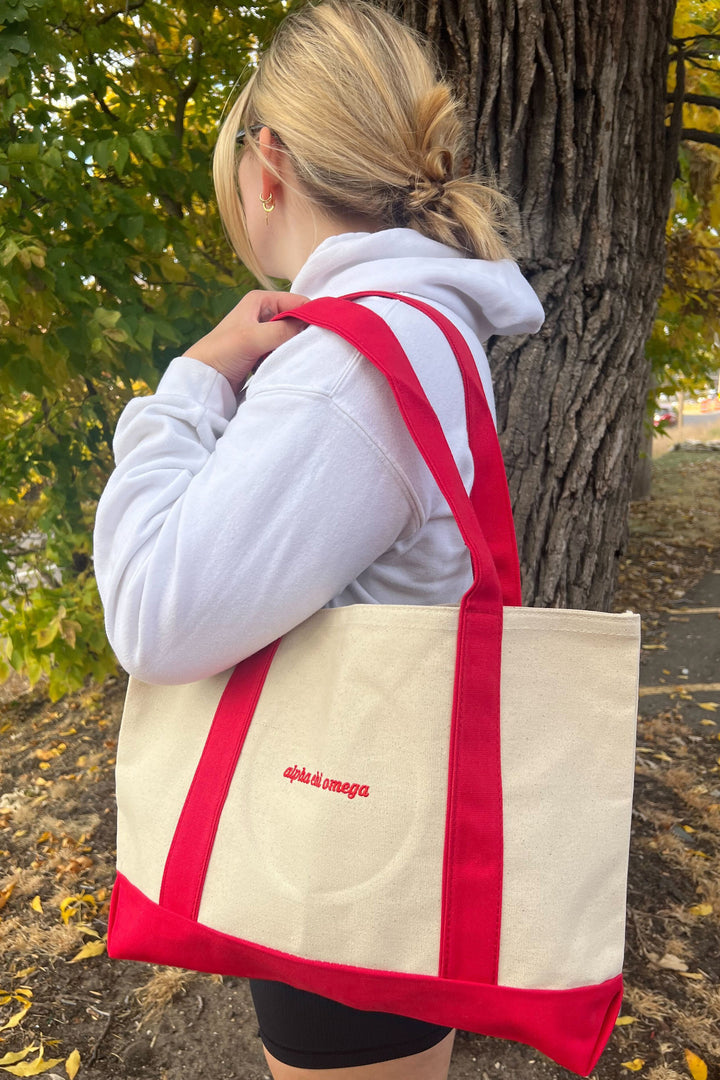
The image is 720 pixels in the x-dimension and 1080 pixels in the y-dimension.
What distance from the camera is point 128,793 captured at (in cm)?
110

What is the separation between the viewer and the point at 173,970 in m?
2.54

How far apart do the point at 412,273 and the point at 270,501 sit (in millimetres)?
410

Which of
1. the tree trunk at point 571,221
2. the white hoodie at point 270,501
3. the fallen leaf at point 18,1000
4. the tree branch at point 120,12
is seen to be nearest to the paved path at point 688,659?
the tree trunk at point 571,221

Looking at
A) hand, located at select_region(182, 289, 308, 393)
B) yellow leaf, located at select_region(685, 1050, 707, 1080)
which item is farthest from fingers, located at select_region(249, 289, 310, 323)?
yellow leaf, located at select_region(685, 1050, 707, 1080)

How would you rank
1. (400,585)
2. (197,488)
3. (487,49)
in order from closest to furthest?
1. (197,488)
2. (400,585)
3. (487,49)

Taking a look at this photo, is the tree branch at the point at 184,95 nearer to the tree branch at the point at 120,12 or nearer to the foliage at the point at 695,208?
the tree branch at the point at 120,12

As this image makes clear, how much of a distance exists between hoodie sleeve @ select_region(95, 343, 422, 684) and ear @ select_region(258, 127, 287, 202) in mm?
443

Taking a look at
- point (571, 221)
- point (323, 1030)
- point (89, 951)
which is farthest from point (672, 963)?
point (571, 221)

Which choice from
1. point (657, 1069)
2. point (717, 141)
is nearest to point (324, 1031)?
point (657, 1069)

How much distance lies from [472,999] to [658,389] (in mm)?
6427

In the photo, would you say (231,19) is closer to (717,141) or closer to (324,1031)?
(717,141)

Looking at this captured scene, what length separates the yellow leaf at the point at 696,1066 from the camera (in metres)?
2.08

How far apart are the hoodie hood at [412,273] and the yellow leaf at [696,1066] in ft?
6.98

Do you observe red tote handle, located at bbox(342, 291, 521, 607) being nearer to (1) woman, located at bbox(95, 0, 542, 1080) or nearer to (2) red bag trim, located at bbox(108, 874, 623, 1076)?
(1) woman, located at bbox(95, 0, 542, 1080)
